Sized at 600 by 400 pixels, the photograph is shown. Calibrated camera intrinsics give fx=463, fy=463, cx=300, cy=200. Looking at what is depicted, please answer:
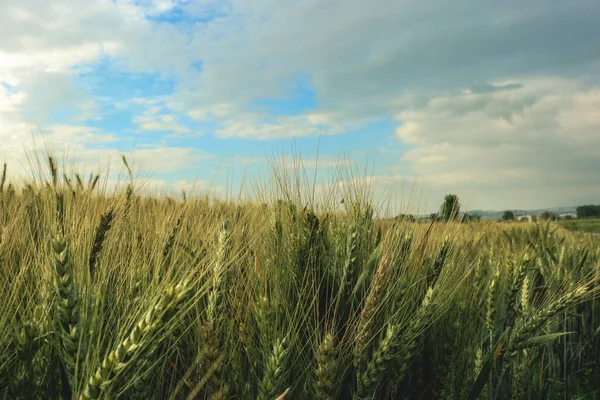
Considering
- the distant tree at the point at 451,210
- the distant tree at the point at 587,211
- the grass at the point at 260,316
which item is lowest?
the grass at the point at 260,316

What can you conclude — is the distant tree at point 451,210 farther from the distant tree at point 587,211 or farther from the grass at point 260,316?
the distant tree at point 587,211

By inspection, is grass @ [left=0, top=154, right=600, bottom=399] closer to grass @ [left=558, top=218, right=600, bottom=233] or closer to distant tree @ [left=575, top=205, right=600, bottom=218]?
grass @ [left=558, top=218, right=600, bottom=233]

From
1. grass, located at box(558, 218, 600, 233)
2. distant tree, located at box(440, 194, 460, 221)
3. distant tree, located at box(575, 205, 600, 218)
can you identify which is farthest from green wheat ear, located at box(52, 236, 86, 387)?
distant tree, located at box(575, 205, 600, 218)

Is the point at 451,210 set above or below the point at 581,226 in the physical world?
above

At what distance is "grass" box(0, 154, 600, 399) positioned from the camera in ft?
4.17

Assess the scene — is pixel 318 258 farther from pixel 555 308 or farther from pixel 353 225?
pixel 555 308

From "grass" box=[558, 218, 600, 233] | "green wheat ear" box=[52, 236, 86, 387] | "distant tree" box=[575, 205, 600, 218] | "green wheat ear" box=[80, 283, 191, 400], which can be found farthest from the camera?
"distant tree" box=[575, 205, 600, 218]

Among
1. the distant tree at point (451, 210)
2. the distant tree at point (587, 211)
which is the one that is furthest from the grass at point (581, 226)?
the distant tree at point (587, 211)

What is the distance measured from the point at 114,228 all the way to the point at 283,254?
0.84 m

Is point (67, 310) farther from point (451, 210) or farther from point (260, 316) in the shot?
point (451, 210)

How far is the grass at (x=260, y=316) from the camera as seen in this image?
1270 mm

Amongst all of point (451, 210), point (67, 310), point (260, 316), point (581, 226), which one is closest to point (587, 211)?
point (581, 226)

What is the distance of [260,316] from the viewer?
1.67m

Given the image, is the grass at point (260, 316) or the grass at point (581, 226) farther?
the grass at point (581, 226)
